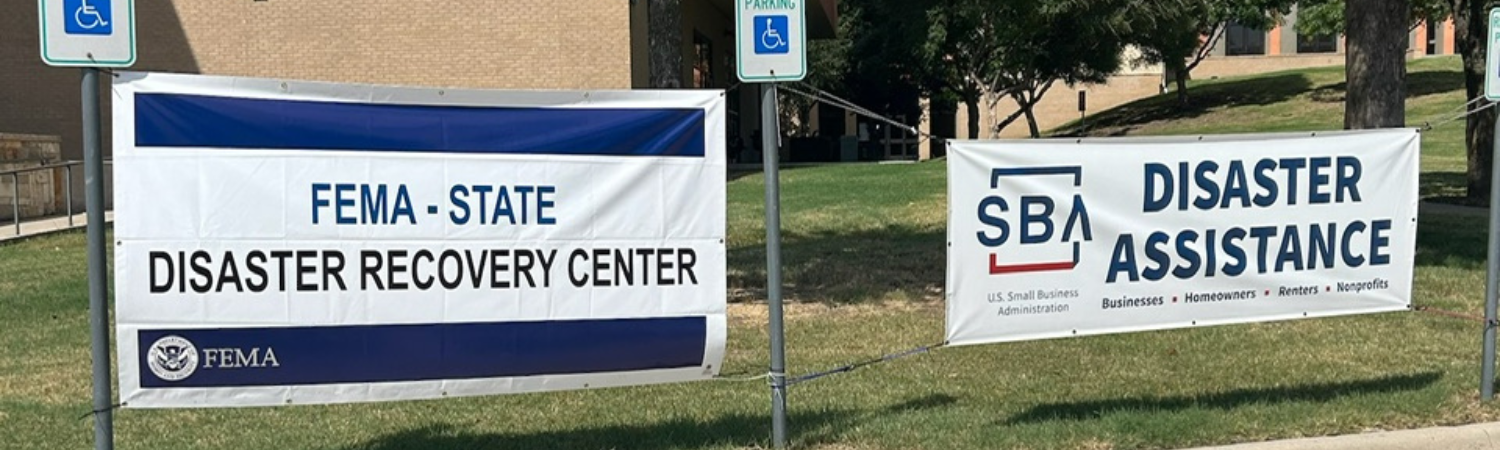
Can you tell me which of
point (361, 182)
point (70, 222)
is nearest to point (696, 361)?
point (361, 182)

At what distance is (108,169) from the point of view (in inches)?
803

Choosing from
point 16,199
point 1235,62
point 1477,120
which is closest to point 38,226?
point 16,199

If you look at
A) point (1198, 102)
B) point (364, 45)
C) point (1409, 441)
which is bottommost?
point (1409, 441)

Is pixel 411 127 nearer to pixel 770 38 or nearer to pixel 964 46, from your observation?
pixel 770 38

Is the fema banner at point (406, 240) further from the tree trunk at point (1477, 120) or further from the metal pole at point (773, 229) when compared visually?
the tree trunk at point (1477, 120)

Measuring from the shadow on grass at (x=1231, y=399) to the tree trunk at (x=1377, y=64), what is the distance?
5288 millimetres

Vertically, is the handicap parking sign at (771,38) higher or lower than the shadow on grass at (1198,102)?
lower

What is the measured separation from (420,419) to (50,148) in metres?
16.8

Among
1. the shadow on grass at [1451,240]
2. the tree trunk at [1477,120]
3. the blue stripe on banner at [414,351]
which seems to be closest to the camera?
the blue stripe on banner at [414,351]

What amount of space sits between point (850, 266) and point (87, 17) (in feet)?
27.8

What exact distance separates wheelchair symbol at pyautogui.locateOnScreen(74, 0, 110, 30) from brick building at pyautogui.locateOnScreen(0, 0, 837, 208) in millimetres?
19562

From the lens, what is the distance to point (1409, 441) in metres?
5.61

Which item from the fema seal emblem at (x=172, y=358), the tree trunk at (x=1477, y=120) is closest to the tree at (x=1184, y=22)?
the tree trunk at (x=1477, y=120)

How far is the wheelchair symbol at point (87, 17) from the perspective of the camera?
13.6ft
